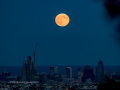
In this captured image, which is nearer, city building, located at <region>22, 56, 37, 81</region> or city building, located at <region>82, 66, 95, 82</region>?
city building, located at <region>22, 56, 37, 81</region>

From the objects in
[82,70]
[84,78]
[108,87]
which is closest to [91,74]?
[84,78]

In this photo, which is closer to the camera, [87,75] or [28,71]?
[28,71]

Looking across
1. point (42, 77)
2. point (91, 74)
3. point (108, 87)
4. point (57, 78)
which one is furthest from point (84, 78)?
point (108, 87)

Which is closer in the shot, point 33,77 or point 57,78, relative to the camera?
point 33,77

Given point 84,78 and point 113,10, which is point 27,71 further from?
point 113,10

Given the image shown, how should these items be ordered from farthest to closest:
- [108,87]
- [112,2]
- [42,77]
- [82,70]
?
[82,70], [42,77], [108,87], [112,2]

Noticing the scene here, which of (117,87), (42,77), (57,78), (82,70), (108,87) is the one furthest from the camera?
(82,70)

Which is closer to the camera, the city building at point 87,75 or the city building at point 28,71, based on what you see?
the city building at point 28,71

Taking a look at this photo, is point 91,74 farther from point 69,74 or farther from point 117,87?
point 117,87

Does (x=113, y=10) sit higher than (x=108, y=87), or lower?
higher
